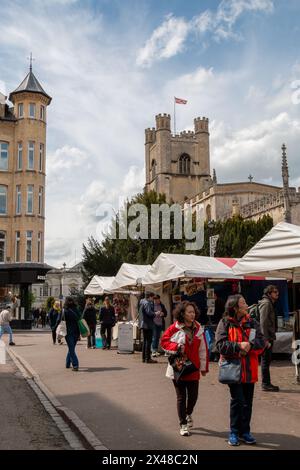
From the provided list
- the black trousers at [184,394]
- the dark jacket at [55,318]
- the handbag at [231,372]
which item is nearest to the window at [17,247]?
the dark jacket at [55,318]

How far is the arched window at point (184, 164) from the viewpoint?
91675 mm

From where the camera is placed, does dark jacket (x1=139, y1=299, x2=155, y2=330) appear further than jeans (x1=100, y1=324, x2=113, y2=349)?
Answer: No

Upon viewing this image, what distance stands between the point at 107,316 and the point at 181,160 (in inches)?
2968

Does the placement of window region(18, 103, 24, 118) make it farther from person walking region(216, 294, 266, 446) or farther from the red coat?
person walking region(216, 294, 266, 446)

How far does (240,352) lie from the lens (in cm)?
600

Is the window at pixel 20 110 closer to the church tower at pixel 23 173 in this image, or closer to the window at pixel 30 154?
the church tower at pixel 23 173

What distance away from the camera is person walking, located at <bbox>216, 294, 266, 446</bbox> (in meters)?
6.03

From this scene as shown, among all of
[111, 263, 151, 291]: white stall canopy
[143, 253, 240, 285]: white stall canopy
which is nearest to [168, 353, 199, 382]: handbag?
[143, 253, 240, 285]: white stall canopy

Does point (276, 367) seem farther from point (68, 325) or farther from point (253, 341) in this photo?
point (253, 341)

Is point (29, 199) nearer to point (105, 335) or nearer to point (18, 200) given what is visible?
point (18, 200)

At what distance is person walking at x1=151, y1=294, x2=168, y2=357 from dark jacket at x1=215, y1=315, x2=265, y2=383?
29.4ft

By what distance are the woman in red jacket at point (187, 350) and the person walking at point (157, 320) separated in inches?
332
